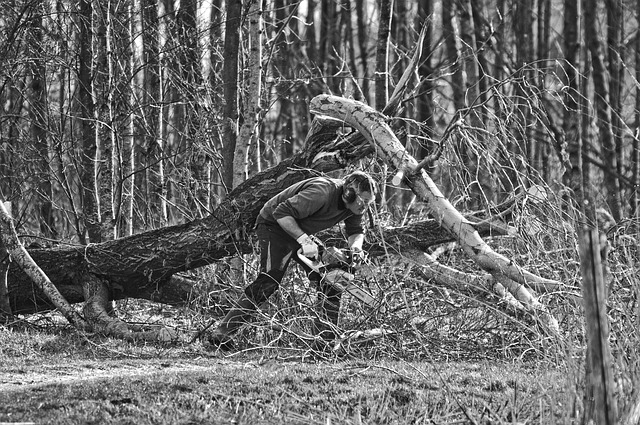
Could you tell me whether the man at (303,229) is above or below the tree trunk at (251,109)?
below

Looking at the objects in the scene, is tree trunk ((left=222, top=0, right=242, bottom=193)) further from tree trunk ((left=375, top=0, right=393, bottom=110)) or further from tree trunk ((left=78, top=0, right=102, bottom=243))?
tree trunk ((left=375, top=0, right=393, bottom=110))

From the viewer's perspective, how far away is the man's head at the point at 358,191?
24.4 ft

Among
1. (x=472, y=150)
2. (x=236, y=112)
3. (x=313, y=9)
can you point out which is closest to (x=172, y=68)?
(x=236, y=112)

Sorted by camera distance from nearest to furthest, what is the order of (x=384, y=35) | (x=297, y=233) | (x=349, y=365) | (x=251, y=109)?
(x=349, y=365) < (x=297, y=233) < (x=251, y=109) < (x=384, y=35)

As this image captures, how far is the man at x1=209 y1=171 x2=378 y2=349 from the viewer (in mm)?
7492

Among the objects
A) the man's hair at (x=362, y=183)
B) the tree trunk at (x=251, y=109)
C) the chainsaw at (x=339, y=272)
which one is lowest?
the chainsaw at (x=339, y=272)

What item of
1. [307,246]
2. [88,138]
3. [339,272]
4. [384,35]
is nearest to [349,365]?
[339,272]

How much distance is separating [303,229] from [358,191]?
2.25 feet

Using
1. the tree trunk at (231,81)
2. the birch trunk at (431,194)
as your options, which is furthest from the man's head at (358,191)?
the tree trunk at (231,81)

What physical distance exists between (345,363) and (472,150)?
7.29 ft

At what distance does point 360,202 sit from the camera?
7508 millimetres

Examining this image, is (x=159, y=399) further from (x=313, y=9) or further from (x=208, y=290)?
(x=313, y=9)

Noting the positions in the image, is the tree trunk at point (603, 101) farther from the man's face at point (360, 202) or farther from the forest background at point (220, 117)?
the man's face at point (360, 202)

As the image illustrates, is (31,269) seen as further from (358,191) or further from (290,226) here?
(358,191)
